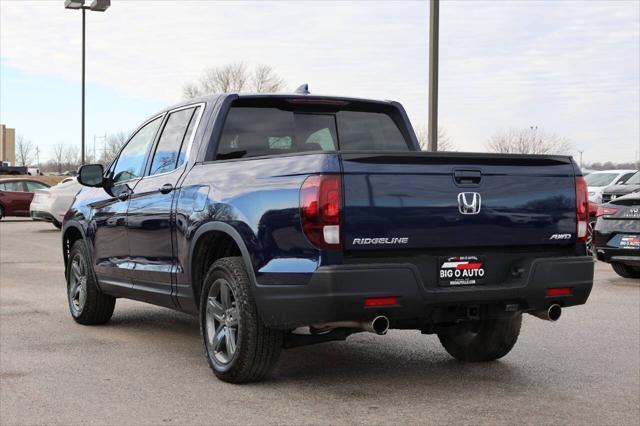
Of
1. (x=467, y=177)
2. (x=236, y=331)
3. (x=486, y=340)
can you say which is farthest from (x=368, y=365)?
(x=467, y=177)

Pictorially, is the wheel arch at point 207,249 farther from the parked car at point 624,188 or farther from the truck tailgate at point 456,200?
the parked car at point 624,188

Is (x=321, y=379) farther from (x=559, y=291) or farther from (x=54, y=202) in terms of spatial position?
(x=54, y=202)

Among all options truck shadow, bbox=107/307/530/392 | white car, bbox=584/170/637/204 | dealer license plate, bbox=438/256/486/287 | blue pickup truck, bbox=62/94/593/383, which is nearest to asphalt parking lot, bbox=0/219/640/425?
truck shadow, bbox=107/307/530/392

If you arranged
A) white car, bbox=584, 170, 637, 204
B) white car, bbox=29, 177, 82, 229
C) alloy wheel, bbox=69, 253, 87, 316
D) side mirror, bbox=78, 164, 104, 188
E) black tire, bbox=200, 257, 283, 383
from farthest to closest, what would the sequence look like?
white car, bbox=584, 170, 637, 204
white car, bbox=29, 177, 82, 229
alloy wheel, bbox=69, 253, 87, 316
side mirror, bbox=78, 164, 104, 188
black tire, bbox=200, 257, 283, 383

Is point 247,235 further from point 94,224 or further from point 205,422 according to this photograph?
point 94,224

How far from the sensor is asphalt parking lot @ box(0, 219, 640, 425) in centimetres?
521

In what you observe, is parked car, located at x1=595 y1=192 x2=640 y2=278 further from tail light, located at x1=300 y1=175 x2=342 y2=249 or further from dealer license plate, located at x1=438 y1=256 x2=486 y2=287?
tail light, located at x1=300 y1=175 x2=342 y2=249

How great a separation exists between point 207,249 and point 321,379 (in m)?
1.21

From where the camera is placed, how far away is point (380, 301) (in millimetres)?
5254

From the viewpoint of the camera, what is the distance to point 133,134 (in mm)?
8156

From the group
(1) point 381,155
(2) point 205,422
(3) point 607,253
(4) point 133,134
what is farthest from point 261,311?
(3) point 607,253

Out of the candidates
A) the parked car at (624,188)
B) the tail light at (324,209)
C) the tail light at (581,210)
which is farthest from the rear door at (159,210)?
the parked car at (624,188)

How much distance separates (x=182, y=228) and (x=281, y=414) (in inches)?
72.0

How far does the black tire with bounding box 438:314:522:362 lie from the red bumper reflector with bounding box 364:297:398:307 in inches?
52.0
